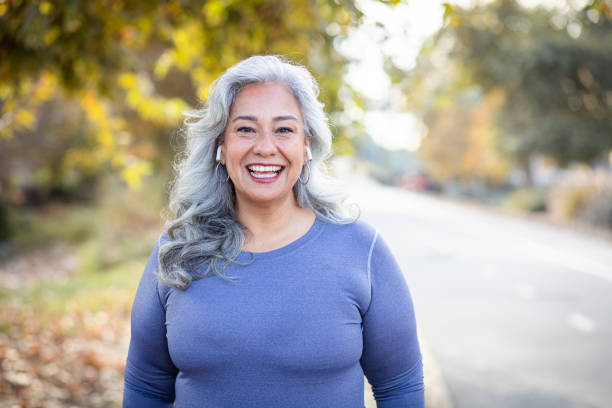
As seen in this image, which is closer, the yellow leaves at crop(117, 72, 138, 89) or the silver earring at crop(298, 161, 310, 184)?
the silver earring at crop(298, 161, 310, 184)

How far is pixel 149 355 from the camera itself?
1886 millimetres

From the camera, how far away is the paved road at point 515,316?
184 inches

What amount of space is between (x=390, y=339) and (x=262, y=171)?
793 mm

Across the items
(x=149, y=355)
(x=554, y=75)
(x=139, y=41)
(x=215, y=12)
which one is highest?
(x=554, y=75)

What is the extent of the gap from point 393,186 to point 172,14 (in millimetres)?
44396

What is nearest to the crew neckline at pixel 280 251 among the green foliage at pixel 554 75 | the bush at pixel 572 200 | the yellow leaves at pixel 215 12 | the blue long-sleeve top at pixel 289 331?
the blue long-sleeve top at pixel 289 331

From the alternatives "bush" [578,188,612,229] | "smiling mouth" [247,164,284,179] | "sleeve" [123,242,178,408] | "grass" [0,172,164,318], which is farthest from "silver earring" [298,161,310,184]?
"bush" [578,188,612,229]

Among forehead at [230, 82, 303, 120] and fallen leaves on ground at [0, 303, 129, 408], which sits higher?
forehead at [230, 82, 303, 120]

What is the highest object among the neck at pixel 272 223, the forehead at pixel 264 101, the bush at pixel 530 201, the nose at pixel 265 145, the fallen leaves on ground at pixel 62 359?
the bush at pixel 530 201

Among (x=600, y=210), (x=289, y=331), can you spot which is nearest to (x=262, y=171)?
(x=289, y=331)

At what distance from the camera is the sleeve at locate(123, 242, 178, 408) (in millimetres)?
1856

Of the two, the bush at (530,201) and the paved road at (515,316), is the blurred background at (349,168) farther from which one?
the bush at (530,201)

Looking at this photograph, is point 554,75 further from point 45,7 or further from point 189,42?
point 45,7

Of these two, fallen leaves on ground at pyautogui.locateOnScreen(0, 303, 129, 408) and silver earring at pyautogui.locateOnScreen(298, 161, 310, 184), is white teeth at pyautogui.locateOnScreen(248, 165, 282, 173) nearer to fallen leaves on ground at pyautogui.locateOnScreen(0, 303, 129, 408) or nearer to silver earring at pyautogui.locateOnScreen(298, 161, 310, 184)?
silver earring at pyautogui.locateOnScreen(298, 161, 310, 184)
